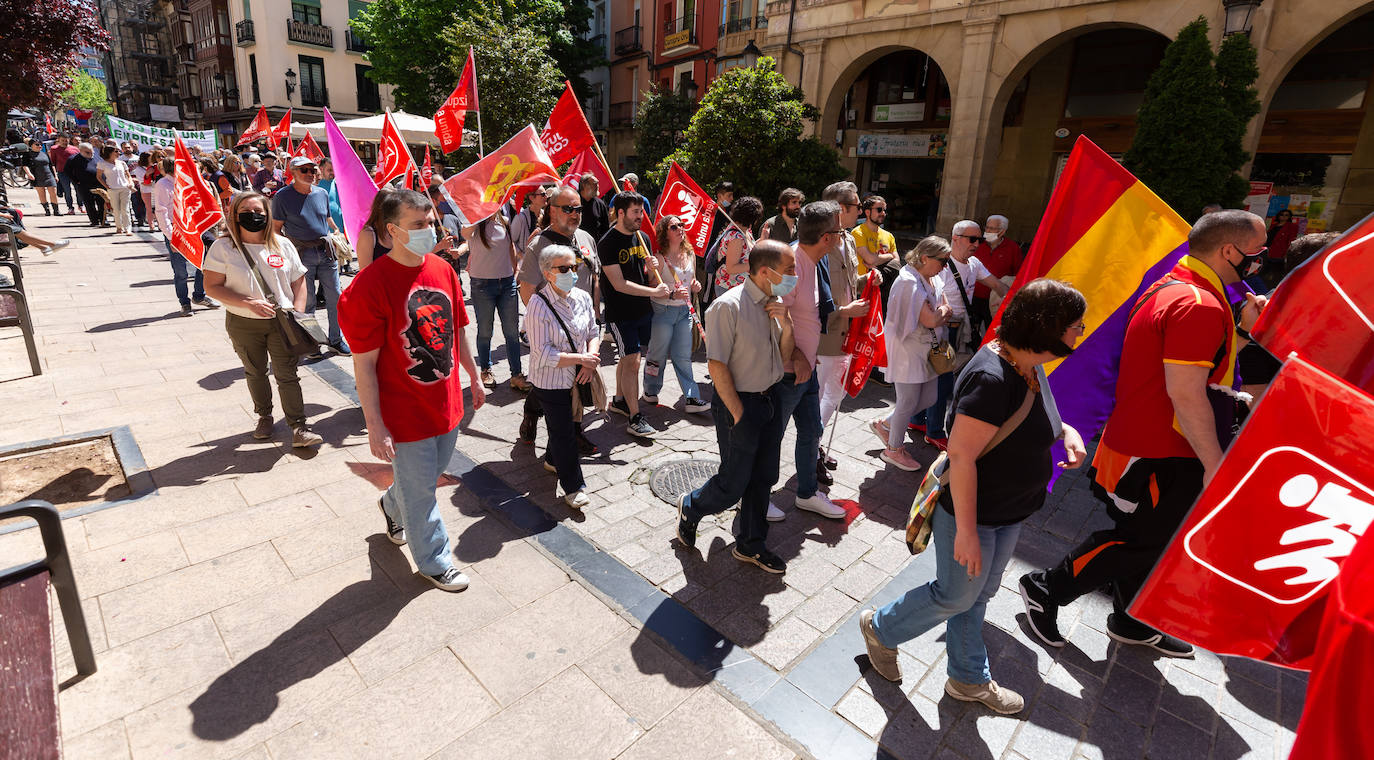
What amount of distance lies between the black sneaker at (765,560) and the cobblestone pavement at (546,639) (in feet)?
0.20

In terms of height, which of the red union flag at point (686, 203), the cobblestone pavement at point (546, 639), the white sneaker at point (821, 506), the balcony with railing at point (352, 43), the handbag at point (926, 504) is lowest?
the cobblestone pavement at point (546, 639)

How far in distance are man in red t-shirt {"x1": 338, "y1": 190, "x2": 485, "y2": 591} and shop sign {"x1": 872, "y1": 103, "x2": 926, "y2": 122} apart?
708 inches

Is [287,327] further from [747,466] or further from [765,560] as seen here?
[765,560]

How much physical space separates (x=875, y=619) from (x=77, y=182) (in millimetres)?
21868

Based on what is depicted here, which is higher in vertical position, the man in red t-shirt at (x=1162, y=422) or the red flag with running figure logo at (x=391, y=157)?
the red flag with running figure logo at (x=391, y=157)

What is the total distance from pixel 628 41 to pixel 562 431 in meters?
32.6

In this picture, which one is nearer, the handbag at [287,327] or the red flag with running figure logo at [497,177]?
the handbag at [287,327]

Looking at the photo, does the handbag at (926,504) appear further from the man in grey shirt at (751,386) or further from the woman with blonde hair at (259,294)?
the woman with blonde hair at (259,294)

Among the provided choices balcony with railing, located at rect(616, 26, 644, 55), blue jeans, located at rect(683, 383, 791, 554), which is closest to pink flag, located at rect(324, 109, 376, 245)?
blue jeans, located at rect(683, 383, 791, 554)

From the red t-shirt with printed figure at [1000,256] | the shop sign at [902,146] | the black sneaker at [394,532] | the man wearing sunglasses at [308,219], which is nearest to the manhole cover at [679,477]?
the black sneaker at [394,532]

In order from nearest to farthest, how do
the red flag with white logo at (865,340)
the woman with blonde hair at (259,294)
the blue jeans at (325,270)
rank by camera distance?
the woman with blonde hair at (259,294) → the red flag with white logo at (865,340) → the blue jeans at (325,270)

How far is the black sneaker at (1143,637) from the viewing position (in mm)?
3330

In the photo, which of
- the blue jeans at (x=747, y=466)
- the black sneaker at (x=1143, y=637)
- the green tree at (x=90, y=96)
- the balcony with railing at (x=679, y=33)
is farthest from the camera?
the green tree at (x=90, y=96)

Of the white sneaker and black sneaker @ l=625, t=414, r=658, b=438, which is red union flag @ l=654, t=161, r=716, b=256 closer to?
black sneaker @ l=625, t=414, r=658, b=438
